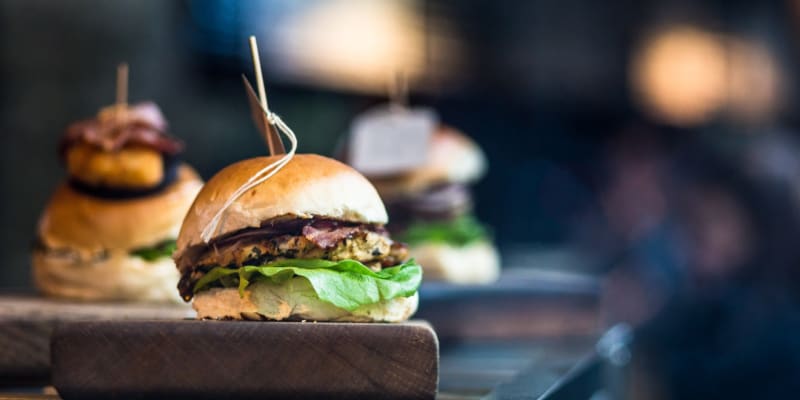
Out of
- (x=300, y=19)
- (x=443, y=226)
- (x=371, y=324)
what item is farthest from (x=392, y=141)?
(x=300, y=19)

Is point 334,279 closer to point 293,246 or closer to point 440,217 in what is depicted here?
point 293,246

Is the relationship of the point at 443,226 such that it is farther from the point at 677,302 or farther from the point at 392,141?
the point at 677,302

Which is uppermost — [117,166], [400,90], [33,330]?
[400,90]

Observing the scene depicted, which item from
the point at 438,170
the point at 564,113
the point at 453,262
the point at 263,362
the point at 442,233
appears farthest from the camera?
the point at 564,113

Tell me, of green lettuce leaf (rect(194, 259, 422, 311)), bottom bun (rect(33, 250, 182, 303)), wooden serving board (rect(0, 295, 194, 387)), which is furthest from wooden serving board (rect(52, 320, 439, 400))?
bottom bun (rect(33, 250, 182, 303))

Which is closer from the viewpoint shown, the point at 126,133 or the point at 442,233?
the point at 126,133

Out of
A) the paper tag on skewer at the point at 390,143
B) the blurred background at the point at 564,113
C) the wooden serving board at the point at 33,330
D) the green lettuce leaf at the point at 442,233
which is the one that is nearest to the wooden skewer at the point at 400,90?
the paper tag on skewer at the point at 390,143

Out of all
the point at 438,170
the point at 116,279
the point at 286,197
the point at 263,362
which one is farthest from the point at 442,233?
the point at 263,362
